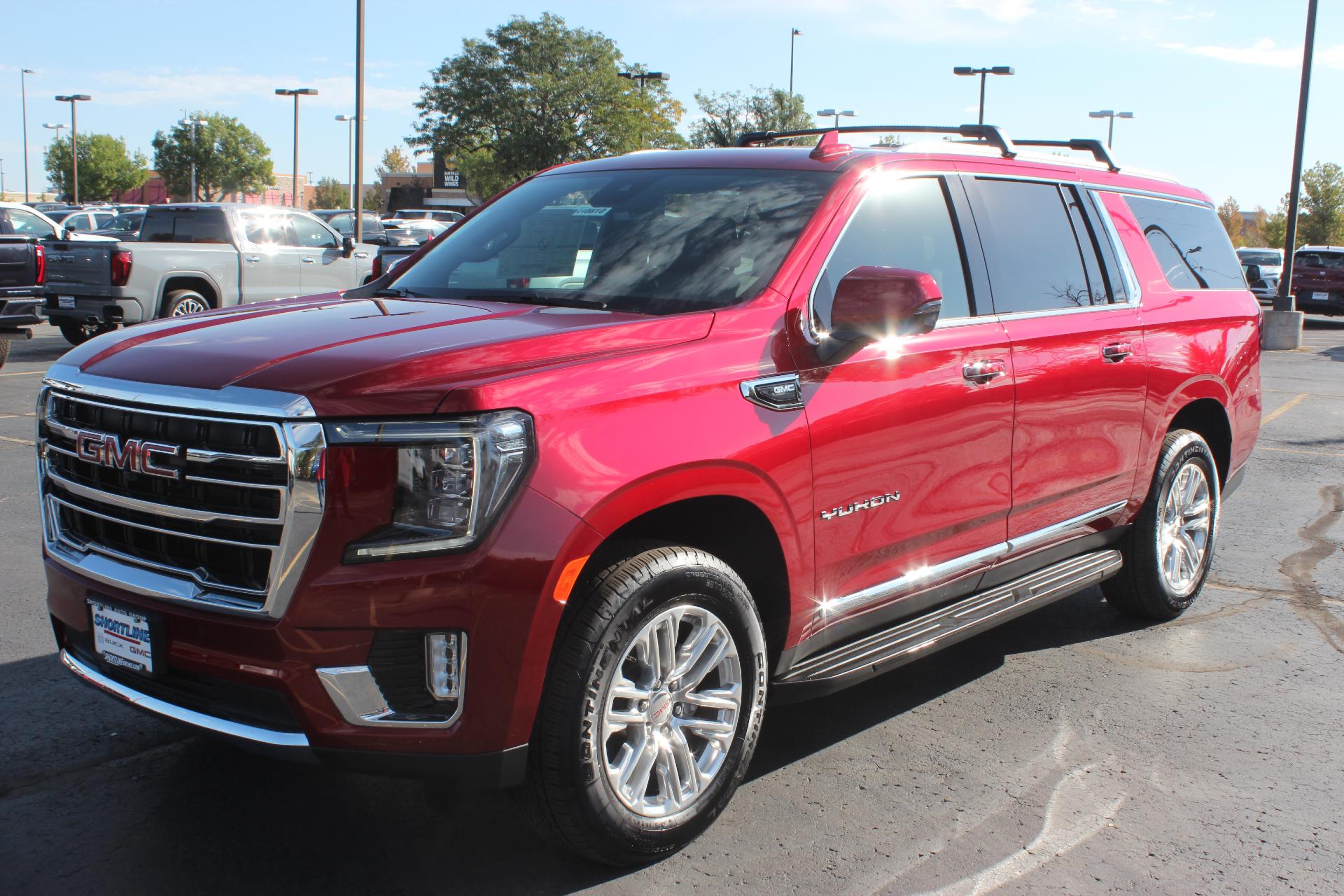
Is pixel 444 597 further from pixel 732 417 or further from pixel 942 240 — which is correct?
pixel 942 240

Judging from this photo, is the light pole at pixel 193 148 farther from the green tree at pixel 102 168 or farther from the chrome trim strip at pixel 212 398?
the chrome trim strip at pixel 212 398

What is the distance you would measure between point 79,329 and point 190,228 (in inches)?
91.2

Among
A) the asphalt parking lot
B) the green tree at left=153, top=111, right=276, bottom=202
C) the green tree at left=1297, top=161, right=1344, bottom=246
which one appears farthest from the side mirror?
the green tree at left=153, top=111, right=276, bottom=202

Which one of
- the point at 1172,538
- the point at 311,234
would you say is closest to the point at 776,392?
the point at 1172,538

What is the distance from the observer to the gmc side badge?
346 cm

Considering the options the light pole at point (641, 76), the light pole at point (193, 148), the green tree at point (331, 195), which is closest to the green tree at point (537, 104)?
the light pole at point (641, 76)

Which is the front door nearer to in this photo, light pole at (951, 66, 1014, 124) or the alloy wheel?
the alloy wheel

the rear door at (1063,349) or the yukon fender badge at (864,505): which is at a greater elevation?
the rear door at (1063,349)

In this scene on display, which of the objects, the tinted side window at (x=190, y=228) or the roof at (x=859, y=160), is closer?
the roof at (x=859, y=160)

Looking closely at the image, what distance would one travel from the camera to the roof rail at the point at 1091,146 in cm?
562

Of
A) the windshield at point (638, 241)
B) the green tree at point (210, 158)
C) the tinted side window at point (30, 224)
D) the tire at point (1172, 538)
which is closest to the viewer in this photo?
the windshield at point (638, 241)

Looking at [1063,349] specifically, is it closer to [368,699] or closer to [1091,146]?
[1091,146]

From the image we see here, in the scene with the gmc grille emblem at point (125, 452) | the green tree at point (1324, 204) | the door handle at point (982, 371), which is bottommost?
the gmc grille emblem at point (125, 452)

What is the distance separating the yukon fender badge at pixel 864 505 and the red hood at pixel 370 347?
2.23 feet
